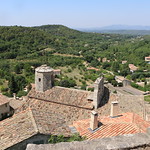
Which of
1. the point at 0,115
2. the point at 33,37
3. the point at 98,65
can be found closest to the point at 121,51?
the point at 98,65

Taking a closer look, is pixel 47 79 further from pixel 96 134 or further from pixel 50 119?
pixel 96 134

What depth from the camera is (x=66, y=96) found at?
14.1 meters

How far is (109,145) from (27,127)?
4603 millimetres

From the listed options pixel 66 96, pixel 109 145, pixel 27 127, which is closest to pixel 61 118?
pixel 27 127

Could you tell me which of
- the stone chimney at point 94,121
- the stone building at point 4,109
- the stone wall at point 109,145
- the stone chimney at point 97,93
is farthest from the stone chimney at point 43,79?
the stone wall at point 109,145

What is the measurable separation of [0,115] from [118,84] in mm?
37650

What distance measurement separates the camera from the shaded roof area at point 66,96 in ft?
43.9

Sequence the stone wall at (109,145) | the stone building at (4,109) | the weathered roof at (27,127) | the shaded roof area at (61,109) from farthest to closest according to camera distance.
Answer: the stone building at (4,109) → the shaded roof area at (61,109) → the weathered roof at (27,127) → the stone wall at (109,145)

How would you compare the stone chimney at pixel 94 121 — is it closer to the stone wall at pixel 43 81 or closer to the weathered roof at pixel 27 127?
the weathered roof at pixel 27 127

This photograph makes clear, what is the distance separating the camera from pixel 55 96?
1433 cm

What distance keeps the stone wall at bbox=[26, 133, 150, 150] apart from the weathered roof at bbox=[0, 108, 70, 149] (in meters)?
3.42

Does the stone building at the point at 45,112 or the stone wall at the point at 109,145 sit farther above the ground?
the stone wall at the point at 109,145

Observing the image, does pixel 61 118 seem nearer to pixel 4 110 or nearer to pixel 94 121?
pixel 94 121

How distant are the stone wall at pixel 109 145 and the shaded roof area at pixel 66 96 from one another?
914 cm
